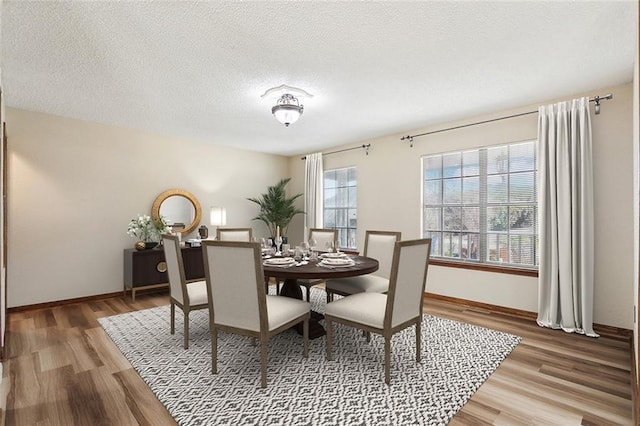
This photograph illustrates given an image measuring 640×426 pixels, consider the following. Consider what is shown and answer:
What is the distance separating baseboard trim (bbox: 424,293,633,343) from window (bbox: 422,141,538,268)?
21.6 inches

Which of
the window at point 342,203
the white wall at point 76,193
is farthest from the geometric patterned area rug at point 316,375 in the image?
the window at point 342,203

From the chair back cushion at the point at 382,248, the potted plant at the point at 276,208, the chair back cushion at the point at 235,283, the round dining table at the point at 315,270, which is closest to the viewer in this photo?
the chair back cushion at the point at 235,283

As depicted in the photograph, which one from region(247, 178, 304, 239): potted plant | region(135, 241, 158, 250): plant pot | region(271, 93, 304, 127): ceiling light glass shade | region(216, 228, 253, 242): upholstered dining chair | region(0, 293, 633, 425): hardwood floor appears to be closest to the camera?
region(0, 293, 633, 425): hardwood floor

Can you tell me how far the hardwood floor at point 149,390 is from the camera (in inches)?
73.2

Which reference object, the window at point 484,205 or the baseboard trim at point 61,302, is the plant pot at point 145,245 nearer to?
the baseboard trim at point 61,302

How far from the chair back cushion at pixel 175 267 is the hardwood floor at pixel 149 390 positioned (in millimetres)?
639

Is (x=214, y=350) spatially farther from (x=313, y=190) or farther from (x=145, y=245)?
(x=313, y=190)

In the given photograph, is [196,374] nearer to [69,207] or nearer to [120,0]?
[120,0]

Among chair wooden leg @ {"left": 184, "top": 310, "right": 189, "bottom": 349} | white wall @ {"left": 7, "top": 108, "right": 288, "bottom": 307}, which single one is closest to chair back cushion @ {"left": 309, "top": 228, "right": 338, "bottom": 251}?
chair wooden leg @ {"left": 184, "top": 310, "right": 189, "bottom": 349}

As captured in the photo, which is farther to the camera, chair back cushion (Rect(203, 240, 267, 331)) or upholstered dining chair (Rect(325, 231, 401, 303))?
upholstered dining chair (Rect(325, 231, 401, 303))

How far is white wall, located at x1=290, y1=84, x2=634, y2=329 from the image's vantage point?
3.07 m

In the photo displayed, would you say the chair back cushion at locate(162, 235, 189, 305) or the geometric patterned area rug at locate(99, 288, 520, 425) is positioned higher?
the chair back cushion at locate(162, 235, 189, 305)

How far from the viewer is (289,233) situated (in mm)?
6652

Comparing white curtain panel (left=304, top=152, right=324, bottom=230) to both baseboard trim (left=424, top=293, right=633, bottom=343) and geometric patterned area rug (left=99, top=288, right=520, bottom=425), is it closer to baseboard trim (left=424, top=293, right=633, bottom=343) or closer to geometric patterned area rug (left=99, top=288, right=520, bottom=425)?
baseboard trim (left=424, top=293, right=633, bottom=343)
